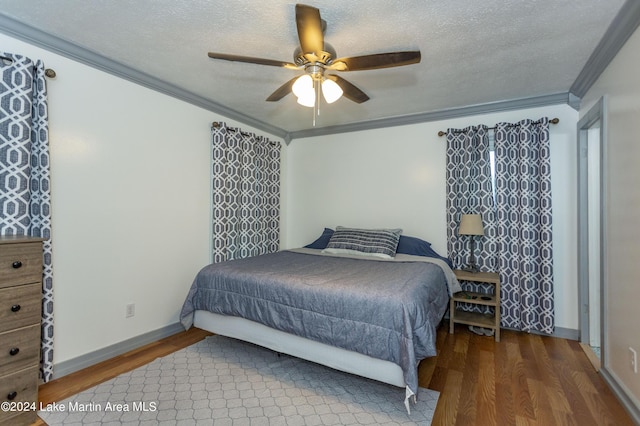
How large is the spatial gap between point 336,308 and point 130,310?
1871 mm

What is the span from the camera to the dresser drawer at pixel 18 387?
5.22 feet

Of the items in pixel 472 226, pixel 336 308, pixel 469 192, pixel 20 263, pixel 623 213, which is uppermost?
pixel 469 192

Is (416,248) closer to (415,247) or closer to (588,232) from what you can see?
(415,247)

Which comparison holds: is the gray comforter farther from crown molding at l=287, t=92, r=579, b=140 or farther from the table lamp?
crown molding at l=287, t=92, r=579, b=140

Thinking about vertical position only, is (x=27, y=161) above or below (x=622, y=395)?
above

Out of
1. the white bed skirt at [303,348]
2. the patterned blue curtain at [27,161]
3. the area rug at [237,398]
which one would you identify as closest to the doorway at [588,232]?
the area rug at [237,398]

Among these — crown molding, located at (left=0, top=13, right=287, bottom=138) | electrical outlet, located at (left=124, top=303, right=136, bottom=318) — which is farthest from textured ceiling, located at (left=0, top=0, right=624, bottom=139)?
electrical outlet, located at (left=124, top=303, right=136, bottom=318)

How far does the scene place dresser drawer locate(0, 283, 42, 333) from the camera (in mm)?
1599

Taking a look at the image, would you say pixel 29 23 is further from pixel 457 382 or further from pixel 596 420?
pixel 596 420

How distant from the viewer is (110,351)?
248 centimetres

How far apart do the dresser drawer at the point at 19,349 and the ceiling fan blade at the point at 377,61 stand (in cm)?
235

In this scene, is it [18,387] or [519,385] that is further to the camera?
[519,385]

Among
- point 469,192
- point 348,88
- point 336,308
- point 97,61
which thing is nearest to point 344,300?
point 336,308

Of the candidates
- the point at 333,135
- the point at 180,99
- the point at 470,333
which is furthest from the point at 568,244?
the point at 180,99
